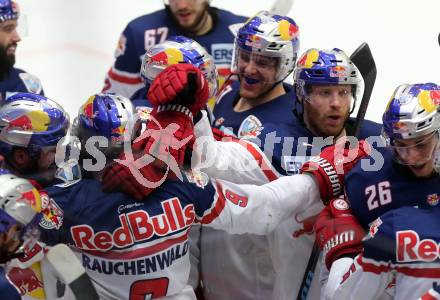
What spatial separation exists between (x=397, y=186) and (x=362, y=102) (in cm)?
88

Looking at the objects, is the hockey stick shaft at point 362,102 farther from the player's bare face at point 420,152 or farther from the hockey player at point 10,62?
the hockey player at point 10,62

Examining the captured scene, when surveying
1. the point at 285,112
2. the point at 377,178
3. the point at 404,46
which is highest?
the point at 377,178

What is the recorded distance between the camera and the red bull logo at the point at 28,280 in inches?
119

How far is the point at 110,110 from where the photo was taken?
10.3 feet

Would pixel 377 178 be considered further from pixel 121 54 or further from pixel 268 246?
pixel 121 54

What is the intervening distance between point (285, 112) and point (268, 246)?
22.1 inches

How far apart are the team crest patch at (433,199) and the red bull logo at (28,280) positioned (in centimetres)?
112

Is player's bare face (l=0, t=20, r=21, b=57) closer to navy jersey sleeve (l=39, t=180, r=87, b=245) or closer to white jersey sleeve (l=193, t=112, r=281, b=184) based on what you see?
white jersey sleeve (l=193, t=112, r=281, b=184)

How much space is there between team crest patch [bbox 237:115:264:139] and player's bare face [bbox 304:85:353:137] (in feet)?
0.62

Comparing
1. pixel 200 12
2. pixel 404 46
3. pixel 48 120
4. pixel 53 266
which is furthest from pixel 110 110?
pixel 404 46

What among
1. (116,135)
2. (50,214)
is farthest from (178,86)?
(50,214)

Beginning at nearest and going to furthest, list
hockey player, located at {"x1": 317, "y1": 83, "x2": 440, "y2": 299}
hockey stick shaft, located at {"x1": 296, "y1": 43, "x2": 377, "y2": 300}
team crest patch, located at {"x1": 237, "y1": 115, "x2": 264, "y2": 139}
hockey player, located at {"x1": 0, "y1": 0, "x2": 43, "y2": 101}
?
1. hockey player, located at {"x1": 317, "y1": 83, "x2": 440, "y2": 299}
2. hockey stick shaft, located at {"x1": 296, "y1": 43, "x2": 377, "y2": 300}
3. team crest patch, located at {"x1": 237, "y1": 115, "x2": 264, "y2": 139}
4. hockey player, located at {"x1": 0, "y1": 0, "x2": 43, "y2": 101}

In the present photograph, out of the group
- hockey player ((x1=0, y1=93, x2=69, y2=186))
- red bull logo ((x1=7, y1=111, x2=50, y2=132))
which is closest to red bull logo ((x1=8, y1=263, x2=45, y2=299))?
hockey player ((x1=0, y1=93, x2=69, y2=186))

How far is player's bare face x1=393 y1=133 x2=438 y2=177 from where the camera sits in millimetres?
2904
